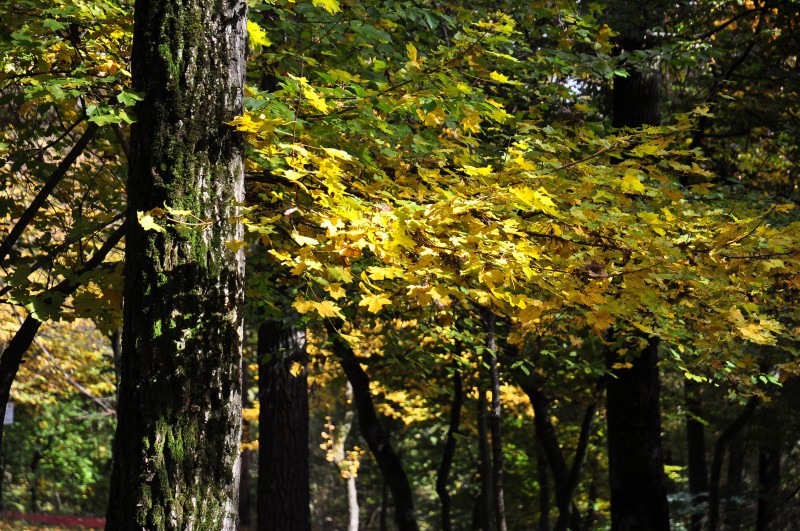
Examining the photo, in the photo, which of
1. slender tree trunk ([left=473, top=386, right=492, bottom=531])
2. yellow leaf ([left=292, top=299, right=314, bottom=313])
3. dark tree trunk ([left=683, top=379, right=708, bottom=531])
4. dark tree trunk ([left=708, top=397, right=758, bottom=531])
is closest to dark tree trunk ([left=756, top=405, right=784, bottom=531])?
dark tree trunk ([left=708, top=397, right=758, bottom=531])

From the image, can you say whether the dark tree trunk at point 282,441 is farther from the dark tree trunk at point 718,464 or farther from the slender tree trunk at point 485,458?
the dark tree trunk at point 718,464

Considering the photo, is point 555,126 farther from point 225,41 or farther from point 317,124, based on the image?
point 225,41

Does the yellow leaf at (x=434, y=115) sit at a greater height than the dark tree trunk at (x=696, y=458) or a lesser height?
greater

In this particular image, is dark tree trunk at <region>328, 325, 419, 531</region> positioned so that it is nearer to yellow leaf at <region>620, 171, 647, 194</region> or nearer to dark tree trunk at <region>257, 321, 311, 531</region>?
dark tree trunk at <region>257, 321, 311, 531</region>

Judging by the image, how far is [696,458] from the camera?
17.1m

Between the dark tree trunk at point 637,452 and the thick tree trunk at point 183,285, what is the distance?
5650 mm

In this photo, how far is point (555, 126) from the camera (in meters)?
6.60

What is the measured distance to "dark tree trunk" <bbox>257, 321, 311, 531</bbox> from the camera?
953 centimetres

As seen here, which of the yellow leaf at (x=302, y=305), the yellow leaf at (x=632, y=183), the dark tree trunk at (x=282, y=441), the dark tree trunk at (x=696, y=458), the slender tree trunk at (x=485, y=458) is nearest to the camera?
the yellow leaf at (x=302, y=305)

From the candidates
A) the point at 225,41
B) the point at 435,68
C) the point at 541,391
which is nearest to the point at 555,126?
the point at 435,68

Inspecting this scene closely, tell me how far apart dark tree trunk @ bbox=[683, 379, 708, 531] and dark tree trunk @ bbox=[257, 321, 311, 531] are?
8.05 metres

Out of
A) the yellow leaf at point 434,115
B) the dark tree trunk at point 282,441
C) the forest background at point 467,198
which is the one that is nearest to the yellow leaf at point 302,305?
the forest background at point 467,198

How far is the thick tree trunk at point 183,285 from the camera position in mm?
3688

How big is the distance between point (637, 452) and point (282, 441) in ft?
13.6
